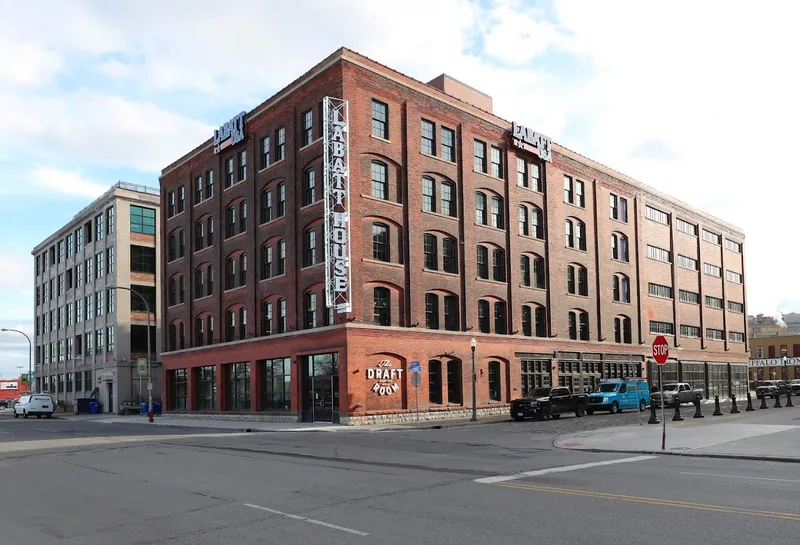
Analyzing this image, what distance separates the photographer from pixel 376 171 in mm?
39188

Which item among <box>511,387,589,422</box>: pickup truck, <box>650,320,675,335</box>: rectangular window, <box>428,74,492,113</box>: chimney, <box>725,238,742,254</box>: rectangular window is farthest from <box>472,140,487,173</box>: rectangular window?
<box>725,238,742,254</box>: rectangular window

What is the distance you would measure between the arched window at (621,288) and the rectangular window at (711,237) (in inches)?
724

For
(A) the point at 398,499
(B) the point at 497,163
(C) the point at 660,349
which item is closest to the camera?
(A) the point at 398,499

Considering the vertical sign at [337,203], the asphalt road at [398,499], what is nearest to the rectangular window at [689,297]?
the vertical sign at [337,203]

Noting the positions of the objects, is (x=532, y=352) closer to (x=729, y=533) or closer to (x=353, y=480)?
(x=353, y=480)

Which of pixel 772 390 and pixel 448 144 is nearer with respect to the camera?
pixel 448 144

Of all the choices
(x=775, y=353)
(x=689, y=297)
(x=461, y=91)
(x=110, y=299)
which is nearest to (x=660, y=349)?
(x=461, y=91)

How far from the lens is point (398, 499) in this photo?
11773 millimetres

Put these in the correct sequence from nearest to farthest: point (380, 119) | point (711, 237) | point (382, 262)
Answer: point (382, 262)
point (380, 119)
point (711, 237)

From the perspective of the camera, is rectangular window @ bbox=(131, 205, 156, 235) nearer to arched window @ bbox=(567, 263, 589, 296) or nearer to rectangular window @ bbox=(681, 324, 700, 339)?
arched window @ bbox=(567, 263, 589, 296)

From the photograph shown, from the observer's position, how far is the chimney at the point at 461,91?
4553 cm

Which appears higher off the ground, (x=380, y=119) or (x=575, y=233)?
(x=380, y=119)

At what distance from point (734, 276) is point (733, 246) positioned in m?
3.27

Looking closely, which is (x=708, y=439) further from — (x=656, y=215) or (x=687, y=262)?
(x=687, y=262)
